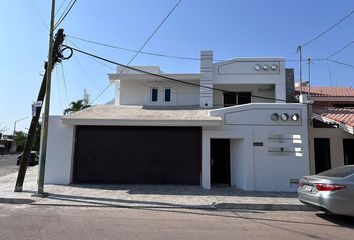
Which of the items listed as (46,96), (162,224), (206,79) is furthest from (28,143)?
(206,79)

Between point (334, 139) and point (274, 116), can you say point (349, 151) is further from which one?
point (274, 116)

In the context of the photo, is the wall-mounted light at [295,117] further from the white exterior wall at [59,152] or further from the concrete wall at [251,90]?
the white exterior wall at [59,152]

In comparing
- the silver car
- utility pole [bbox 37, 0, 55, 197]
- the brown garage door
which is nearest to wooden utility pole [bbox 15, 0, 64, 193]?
utility pole [bbox 37, 0, 55, 197]

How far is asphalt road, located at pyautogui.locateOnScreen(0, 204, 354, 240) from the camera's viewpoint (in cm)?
723

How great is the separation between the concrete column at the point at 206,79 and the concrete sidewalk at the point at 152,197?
6.64 metres

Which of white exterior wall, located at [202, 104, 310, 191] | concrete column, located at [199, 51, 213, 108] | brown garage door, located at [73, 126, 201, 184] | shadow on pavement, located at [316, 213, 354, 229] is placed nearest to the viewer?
shadow on pavement, located at [316, 213, 354, 229]

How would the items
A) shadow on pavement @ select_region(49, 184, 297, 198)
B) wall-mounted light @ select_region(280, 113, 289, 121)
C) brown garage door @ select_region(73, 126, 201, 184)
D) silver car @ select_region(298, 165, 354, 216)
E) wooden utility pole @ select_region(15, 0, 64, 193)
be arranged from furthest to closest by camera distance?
brown garage door @ select_region(73, 126, 201, 184) < wall-mounted light @ select_region(280, 113, 289, 121) < shadow on pavement @ select_region(49, 184, 297, 198) < wooden utility pole @ select_region(15, 0, 64, 193) < silver car @ select_region(298, 165, 354, 216)

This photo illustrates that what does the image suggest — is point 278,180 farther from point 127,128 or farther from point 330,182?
point 127,128

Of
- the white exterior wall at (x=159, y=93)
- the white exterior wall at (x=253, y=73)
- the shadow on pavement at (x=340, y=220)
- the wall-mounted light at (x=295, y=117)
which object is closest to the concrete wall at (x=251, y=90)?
the white exterior wall at (x=253, y=73)

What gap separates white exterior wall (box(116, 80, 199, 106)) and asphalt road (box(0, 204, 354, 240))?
37.4ft

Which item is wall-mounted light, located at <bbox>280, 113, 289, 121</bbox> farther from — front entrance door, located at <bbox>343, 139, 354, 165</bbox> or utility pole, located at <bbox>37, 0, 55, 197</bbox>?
utility pole, located at <bbox>37, 0, 55, 197</bbox>

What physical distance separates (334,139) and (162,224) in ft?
36.2

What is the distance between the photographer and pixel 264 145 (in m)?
15.4

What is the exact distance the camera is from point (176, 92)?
21.4 metres
